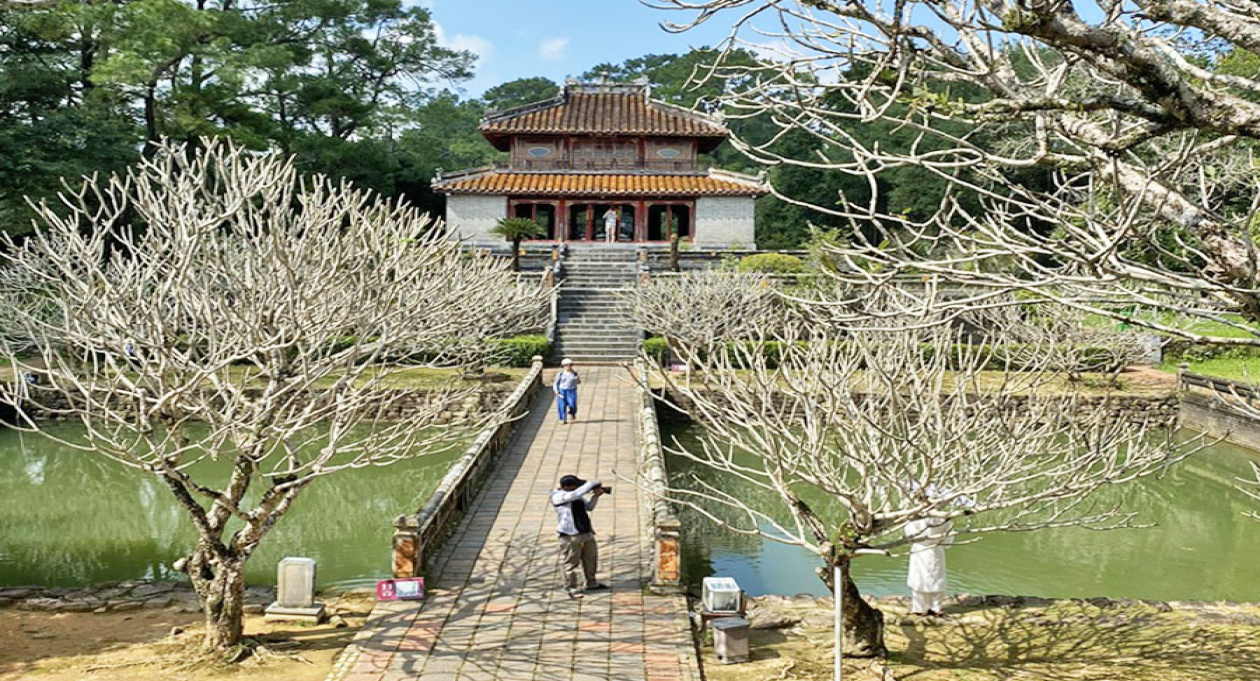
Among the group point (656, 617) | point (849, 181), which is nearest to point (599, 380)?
point (656, 617)

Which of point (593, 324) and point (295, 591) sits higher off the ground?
point (593, 324)

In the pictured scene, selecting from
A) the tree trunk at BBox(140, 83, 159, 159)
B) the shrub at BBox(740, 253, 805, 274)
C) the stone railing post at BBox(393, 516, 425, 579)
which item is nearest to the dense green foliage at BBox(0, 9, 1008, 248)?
the tree trunk at BBox(140, 83, 159, 159)

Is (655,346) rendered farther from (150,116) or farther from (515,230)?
(150,116)

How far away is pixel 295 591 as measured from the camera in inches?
334

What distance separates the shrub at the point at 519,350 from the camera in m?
23.4

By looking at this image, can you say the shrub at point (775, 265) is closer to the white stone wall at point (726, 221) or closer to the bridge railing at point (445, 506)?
the white stone wall at point (726, 221)

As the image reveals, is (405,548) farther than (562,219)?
No

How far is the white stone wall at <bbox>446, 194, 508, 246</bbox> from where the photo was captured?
114ft

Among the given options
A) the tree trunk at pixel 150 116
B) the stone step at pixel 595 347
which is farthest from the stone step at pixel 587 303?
the tree trunk at pixel 150 116

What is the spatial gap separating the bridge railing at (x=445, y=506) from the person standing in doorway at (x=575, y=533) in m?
1.03

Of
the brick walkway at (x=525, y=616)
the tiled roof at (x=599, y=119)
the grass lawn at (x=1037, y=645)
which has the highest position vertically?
the tiled roof at (x=599, y=119)

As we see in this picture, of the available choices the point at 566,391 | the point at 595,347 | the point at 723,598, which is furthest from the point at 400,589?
the point at 595,347

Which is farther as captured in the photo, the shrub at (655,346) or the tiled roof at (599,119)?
the tiled roof at (599,119)

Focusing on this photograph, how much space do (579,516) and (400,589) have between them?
5.56 feet
